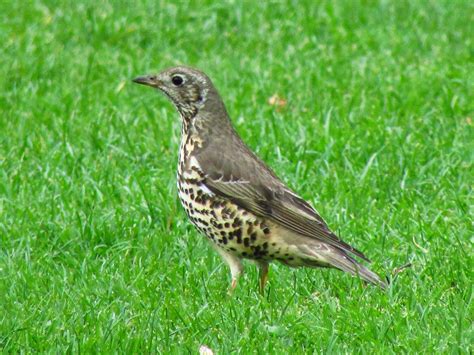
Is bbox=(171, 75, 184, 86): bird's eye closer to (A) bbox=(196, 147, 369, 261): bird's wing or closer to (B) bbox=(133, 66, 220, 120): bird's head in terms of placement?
(B) bbox=(133, 66, 220, 120): bird's head

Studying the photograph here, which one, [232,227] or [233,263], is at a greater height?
[232,227]

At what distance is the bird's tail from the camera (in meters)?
6.27

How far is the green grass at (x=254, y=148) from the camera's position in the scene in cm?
584

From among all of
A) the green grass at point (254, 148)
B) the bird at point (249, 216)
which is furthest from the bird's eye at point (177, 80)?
the green grass at point (254, 148)

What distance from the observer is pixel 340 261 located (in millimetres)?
6336

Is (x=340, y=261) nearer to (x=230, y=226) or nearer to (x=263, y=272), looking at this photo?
(x=263, y=272)

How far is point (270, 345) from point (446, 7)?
23.4 feet

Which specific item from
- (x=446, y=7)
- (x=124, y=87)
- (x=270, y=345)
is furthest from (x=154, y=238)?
(x=446, y=7)

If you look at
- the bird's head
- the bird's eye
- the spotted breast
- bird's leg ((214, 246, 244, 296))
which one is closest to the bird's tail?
the spotted breast

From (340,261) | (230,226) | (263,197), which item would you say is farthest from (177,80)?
(340,261)

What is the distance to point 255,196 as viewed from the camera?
658cm

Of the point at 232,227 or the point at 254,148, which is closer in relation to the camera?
the point at 232,227

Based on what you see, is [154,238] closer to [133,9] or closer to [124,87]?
[124,87]

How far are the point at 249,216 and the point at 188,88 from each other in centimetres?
94
